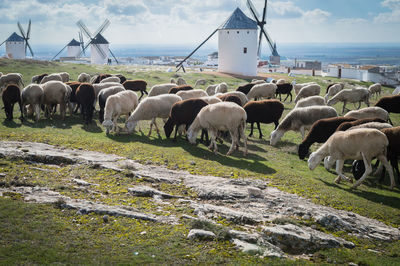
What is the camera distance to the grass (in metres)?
7.08

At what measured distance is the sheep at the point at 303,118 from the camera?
1653 centimetres

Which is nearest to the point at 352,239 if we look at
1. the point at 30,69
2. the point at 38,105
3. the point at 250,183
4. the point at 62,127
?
the point at 250,183

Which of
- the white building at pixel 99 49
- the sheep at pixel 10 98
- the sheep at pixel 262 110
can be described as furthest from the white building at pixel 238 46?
the white building at pixel 99 49

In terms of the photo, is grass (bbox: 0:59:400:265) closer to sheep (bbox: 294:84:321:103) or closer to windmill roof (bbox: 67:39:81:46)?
sheep (bbox: 294:84:321:103)

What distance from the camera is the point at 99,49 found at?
94188 mm

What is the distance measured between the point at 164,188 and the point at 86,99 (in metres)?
11.4

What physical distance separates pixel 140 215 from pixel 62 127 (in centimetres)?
1156

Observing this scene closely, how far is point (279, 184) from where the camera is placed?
11328 millimetres

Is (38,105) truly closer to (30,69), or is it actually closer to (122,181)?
(122,181)

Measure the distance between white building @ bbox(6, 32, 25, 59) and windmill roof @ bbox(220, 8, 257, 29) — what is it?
65.9m

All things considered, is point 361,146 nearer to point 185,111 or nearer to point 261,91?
point 185,111

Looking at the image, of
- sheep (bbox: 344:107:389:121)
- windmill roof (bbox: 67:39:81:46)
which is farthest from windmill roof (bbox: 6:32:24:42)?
sheep (bbox: 344:107:389:121)

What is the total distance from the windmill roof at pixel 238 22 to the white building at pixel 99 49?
45790 mm

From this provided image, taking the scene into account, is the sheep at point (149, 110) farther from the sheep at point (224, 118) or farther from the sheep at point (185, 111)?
the sheep at point (224, 118)
